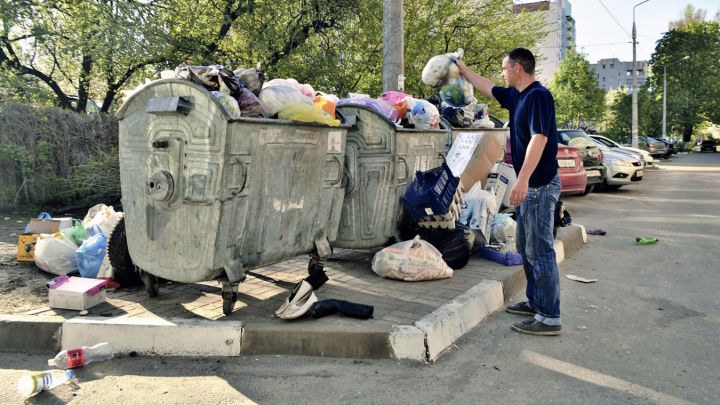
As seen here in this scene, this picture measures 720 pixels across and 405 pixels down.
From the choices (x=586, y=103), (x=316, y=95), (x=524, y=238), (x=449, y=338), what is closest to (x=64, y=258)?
(x=316, y=95)

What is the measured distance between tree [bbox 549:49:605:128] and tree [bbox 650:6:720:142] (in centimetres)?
1624

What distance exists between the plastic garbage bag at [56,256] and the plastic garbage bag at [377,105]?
2.92 meters

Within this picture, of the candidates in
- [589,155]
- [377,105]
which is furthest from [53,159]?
[589,155]

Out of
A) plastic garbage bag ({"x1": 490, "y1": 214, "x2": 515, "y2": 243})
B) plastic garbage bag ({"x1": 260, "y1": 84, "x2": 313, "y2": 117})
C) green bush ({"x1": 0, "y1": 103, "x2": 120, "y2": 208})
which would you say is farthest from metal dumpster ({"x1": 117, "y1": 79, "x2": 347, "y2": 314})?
green bush ({"x1": 0, "y1": 103, "x2": 120, "y2": 208})

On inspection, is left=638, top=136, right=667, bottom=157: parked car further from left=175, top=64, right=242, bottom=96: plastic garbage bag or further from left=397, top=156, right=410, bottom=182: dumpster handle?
left=175, top=64, right=242, bottom=96: plastic garbage bag

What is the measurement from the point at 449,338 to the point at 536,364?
584mm

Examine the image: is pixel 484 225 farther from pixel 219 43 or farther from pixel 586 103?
pixel 586 103

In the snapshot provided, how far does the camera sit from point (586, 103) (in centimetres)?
4319

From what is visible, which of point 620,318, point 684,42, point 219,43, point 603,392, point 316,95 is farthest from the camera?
point 684,42

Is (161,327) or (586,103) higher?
(586,103)

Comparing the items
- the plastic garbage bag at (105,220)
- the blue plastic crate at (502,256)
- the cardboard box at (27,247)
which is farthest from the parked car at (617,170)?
the cardboard box at (27,247)

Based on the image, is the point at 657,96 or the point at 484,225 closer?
the point at 484,225

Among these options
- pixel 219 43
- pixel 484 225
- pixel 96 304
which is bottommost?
pixel 96 304

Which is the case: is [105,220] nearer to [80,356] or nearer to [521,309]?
[80,356]
